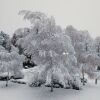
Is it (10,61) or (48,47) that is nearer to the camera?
(48,47)

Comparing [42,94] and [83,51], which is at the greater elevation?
[83,51]

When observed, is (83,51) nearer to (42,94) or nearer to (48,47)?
(48,47)

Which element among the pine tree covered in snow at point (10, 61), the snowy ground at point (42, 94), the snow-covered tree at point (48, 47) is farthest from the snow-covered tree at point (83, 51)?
the pine tree covered in snow at point (10, 61)

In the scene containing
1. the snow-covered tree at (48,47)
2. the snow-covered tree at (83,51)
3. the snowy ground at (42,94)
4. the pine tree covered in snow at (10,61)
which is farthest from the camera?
the snow-covered tree at (83,51)

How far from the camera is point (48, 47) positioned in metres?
15.8

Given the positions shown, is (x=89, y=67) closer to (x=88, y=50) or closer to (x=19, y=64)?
(x=88, y=50)

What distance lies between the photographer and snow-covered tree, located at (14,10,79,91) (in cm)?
1553

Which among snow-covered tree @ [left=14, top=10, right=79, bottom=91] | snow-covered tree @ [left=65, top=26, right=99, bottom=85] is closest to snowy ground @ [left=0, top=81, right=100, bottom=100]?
snow-covered tree @ [left=14, top=10, right=79, bottom=91]

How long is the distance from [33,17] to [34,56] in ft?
10.8

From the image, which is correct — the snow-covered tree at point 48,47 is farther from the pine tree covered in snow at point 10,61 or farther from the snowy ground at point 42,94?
the pine tree covered in snow at point 10,61

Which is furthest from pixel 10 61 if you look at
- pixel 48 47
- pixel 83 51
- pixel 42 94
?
pixel 83 51

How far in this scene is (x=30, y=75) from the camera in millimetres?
18469

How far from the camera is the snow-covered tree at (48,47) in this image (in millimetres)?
15531

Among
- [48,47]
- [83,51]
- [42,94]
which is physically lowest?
[42,94]
